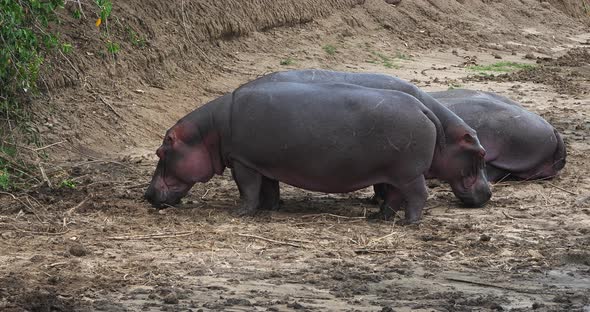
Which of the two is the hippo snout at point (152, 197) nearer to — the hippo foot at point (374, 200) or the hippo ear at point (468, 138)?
the hippo foot at point (374, 200)

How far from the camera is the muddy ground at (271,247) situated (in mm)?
6176

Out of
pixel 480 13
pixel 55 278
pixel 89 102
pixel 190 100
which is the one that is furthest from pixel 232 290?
pixel 480 13

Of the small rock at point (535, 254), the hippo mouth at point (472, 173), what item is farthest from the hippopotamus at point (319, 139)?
the small rock at point (535, 254)

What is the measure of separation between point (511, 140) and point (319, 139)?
8.26 feet

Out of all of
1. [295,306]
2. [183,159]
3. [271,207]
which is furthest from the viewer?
[271,207]

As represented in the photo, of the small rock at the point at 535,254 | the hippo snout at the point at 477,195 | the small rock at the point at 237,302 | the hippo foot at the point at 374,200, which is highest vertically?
the small rock at the point at 237,302

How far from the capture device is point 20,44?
29.1 ft

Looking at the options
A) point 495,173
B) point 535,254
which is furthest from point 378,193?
point 535,254

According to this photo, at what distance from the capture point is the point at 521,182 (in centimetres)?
1004

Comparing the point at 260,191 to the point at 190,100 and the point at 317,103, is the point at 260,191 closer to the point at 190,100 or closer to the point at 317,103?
the point at 317,103

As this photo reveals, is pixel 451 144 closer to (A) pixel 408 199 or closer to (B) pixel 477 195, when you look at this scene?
(B) pixel 477 195

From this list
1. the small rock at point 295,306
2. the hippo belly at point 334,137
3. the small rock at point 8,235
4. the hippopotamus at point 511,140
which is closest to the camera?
the small rock at point 295,306

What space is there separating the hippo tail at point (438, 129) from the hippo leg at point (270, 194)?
3.83 ft

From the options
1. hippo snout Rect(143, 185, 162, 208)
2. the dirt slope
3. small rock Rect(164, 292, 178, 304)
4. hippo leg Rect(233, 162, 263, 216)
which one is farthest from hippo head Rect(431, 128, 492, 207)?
the dirt slope
